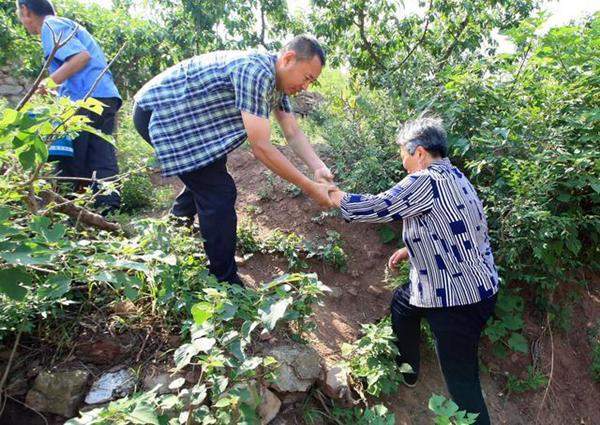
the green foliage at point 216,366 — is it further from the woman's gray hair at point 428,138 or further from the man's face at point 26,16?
the man's face at point 26,16

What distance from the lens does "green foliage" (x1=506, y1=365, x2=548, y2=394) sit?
295cm

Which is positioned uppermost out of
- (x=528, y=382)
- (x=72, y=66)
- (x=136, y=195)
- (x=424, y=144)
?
(x=72, y=66)

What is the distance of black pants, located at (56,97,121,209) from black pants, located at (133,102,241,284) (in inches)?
42.9

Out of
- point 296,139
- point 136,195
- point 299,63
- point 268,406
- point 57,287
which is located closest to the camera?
point 57,287

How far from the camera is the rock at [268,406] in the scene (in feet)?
6.77

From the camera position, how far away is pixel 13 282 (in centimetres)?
136

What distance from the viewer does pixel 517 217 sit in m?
2.62

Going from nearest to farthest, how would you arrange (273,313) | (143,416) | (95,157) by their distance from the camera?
(143,416) → (273,313) → (95,157)

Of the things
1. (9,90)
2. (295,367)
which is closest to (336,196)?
(295,367)

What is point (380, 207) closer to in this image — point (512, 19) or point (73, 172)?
point (73, 172)

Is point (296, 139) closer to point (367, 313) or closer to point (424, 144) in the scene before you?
point (424, 144)

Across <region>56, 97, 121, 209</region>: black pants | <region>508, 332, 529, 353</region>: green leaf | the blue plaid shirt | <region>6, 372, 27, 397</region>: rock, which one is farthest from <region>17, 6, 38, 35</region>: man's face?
<region>508, 332, 529, 353</region>: green leaf

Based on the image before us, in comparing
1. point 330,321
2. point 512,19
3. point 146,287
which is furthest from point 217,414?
point 512,19

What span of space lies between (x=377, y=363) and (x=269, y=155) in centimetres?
127
